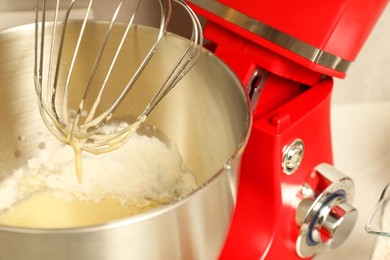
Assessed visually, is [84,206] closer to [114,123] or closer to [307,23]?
[114,123]

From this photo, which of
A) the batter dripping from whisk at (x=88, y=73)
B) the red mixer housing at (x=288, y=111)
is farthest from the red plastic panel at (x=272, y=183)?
the batter dripping from whisk at (x=88, y=73)

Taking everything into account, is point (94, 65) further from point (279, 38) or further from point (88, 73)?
point (279, 38)

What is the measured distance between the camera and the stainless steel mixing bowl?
0.32 metres

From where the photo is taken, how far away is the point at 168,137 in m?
0.58

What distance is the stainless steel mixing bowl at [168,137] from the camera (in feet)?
1.06

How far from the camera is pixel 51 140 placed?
1.94 ft

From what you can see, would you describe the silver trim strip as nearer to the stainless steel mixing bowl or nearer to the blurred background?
the stainless steel mixing bowl

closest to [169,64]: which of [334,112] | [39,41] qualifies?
[39,41]

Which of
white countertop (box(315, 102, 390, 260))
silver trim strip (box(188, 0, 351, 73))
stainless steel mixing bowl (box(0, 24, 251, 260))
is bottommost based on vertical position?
white countertop (box(315, 102, 390, 260))

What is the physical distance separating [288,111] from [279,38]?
83 millimetres

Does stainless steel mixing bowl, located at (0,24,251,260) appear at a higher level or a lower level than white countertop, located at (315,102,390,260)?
higher

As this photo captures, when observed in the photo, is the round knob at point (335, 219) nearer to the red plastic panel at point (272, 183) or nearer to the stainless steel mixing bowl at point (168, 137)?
the red plastic panel at point (272, 183)

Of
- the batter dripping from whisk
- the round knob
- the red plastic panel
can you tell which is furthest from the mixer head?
the round knob

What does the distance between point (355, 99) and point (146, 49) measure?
480mm
